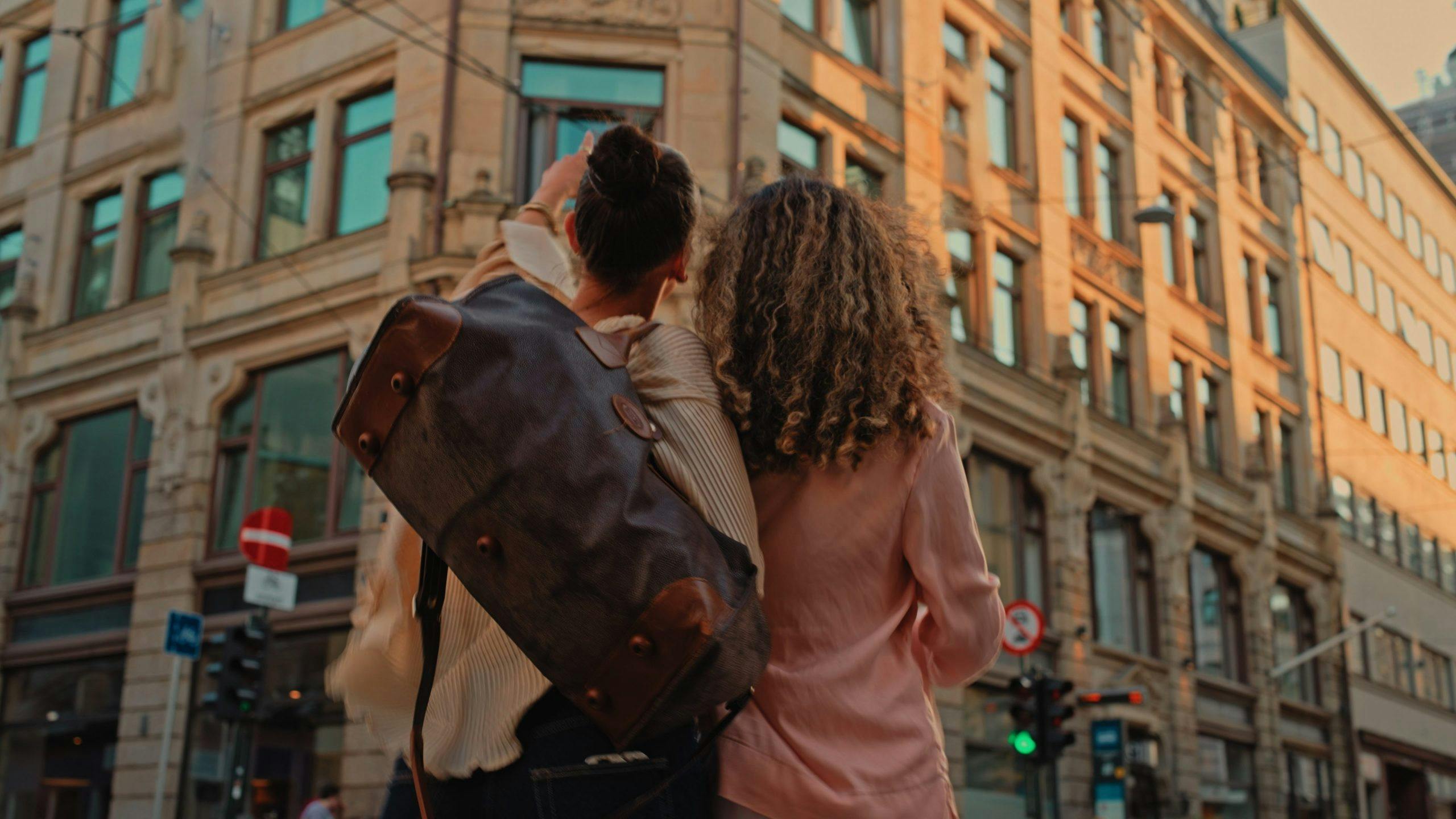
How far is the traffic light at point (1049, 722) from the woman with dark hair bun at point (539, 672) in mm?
14236

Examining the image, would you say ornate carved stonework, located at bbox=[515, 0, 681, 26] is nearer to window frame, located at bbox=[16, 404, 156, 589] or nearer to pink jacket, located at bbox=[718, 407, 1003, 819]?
window frame, located at bbox=[16, 404, 156, 589]

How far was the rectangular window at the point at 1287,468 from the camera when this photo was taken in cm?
3262

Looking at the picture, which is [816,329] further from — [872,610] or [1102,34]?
[1102,34]

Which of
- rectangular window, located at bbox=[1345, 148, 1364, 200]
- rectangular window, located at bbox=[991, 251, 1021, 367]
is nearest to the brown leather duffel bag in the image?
rectangular window, located at bbox=[991, 251, 1021, 367]

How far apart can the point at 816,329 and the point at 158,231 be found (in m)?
21.0

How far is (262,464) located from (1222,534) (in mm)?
18816

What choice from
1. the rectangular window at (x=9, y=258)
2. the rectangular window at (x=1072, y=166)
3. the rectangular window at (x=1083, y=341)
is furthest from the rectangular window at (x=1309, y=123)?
the rectangular window at (x=9, y=258)

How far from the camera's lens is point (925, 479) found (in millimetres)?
2406

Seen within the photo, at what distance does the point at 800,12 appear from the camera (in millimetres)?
20109

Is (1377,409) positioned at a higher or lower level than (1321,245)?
lower

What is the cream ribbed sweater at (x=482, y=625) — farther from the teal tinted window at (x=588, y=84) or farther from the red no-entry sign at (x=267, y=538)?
the teal tinted window at (x=588, y=84)

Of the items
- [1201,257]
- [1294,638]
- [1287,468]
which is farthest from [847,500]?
[1287,468]

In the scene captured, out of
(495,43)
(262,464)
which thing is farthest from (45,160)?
(495,43)

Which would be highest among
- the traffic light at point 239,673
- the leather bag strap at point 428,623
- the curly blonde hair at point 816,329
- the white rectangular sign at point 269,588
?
the white rectangular sign at point 269,588
